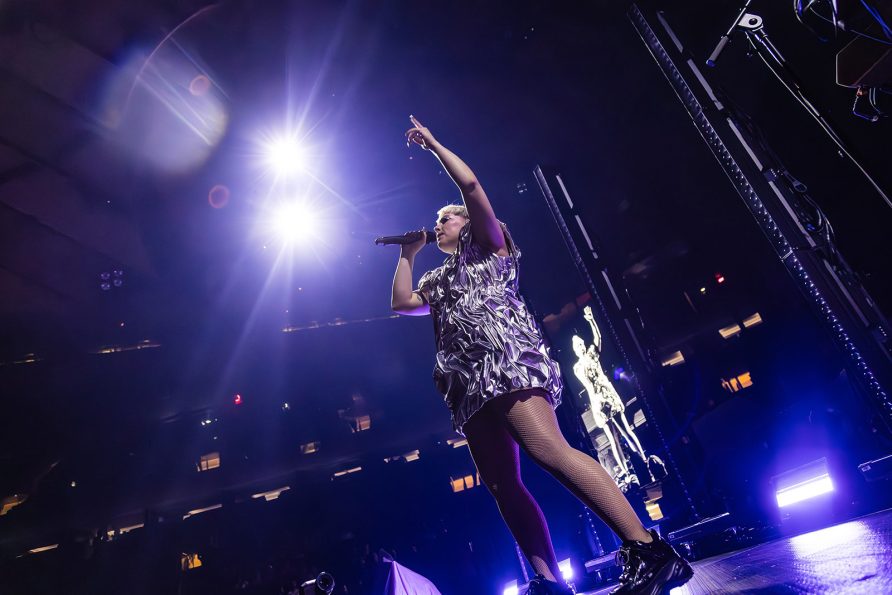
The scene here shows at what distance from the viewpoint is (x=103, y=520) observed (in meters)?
9.98

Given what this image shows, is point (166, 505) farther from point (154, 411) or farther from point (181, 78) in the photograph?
point (181, 78)

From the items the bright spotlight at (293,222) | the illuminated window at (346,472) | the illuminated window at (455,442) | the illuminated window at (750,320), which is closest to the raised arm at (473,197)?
the bright spotlight at (293,222)

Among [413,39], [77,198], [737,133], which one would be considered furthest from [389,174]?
[737,133]

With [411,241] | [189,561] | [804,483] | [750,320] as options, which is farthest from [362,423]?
[411,241]

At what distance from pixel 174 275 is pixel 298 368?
568 centimetres

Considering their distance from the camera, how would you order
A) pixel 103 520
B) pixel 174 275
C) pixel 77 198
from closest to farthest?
pixel 77 198
pixel 174 275
pixel 103 520

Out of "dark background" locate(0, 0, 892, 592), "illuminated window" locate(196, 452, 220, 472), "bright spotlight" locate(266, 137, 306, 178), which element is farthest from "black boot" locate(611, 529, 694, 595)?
"illuminated window" locate(196, 452, 220, 472)

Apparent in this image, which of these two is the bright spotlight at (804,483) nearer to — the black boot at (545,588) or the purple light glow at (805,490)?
the purple light glow at (805,490)

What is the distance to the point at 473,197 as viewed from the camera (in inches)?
62.9

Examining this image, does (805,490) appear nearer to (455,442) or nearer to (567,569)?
(567,569)

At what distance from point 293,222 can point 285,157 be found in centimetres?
146

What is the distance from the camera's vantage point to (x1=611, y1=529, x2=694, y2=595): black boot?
108 centimetres

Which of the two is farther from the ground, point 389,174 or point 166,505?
point 389,174

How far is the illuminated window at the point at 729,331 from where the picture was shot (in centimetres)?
1311
